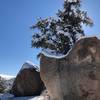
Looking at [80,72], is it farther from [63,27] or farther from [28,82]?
[63,27]

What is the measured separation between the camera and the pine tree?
26.1 m

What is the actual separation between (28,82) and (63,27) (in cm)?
1604

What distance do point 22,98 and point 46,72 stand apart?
367cm

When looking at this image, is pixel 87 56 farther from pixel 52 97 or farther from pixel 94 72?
pixel 52 97

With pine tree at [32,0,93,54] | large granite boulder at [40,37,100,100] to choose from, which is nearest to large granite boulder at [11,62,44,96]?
large granite boulder at [40,37,100,100]

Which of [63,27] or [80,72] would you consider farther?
[63,27]

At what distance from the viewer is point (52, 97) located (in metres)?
7.71

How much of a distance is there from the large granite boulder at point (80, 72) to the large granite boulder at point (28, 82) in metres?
4.43

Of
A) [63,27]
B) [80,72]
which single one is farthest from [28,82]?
[63,27]

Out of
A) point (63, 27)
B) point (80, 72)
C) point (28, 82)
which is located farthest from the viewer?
point (63, 27)

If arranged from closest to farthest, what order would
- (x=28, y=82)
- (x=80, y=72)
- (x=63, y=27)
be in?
(x=80, y=72) < (x=28, y=82) < (x=63, y=27)

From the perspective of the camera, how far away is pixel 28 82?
11.6 metres

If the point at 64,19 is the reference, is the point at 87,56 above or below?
below

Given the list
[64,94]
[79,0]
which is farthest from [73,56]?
[79,0]
